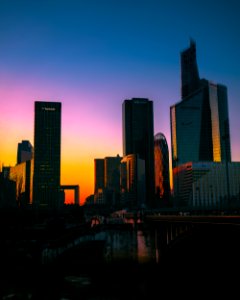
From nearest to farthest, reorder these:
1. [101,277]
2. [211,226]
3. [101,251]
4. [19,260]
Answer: [211,226] → [101,277] → [19,260] → [101,251]

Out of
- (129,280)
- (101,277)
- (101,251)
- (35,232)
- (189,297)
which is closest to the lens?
(189,297)

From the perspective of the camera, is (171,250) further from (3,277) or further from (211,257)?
(3,277)

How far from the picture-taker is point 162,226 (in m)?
85.1

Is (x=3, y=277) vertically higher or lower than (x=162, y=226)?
lower

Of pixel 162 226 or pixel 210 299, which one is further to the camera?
pixel 162 226

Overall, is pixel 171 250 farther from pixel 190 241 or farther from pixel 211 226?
pixel 211 226

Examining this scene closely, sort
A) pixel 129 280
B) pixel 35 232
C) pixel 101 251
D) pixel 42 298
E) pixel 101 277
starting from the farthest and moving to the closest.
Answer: pixel 35 232 → pixel 101 251 → pixel 101 277 → pixel 129 280 → pixel 42 298

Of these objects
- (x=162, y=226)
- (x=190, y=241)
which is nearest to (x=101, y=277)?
(x=162, y=226)

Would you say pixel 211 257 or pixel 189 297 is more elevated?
pixel 211 257

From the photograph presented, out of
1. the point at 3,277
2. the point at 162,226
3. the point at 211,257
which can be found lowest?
the point at 3,277

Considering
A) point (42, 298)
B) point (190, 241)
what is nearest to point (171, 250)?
point (190, 241)

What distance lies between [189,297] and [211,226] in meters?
14.3

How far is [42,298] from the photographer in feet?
231

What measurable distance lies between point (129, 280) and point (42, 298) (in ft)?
73.4
